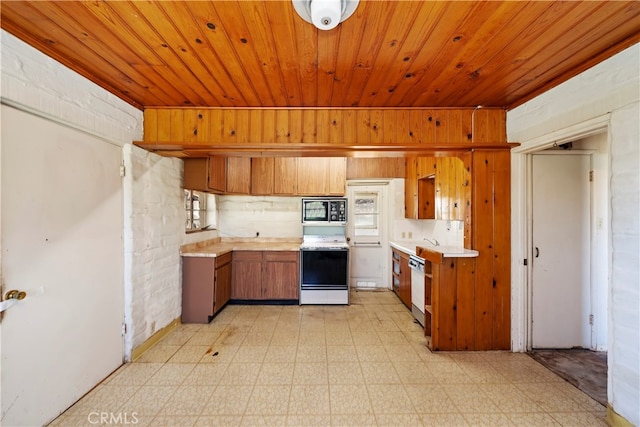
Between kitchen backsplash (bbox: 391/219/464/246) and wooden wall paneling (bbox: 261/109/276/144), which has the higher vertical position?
wooden wall paneling (bbox: 261/109/276/144)

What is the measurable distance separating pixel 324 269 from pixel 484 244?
2.01 m

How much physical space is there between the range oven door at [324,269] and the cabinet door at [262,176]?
3.72 feet

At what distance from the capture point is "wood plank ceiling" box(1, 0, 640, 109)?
124 cm

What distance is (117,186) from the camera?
212 centimetres

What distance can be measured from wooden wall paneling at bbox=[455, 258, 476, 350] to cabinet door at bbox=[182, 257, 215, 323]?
2680 millimetres

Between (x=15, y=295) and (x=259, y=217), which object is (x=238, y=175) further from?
(x=15, y=295)

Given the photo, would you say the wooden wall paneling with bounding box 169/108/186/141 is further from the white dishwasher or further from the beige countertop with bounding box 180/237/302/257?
the white dishwasher

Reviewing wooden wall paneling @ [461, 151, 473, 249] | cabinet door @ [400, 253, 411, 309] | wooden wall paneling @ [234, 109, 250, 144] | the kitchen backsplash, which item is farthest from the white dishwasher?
wooden wall paneling @ [234, 109, 250, 144]

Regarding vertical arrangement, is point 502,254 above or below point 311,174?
below

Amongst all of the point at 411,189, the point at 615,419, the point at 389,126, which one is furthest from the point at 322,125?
the point at 615,419

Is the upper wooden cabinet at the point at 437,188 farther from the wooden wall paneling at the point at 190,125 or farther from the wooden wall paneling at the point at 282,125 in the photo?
the wooden wall paneling at the point at 190,125

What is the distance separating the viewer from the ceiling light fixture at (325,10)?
109cm

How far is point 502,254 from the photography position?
243 centimetres

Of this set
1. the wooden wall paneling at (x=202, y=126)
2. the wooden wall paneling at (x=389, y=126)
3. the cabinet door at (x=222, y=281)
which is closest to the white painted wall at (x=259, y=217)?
the cabinet door at (x=222, y=281)
